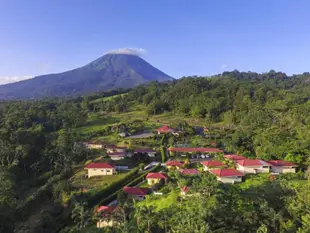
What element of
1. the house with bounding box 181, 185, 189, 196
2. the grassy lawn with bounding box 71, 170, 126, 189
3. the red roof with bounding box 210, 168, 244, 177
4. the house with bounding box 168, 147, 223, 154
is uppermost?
the house with bounding box 181, 185, 189, 196

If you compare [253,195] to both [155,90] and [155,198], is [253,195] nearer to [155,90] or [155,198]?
[155,198]

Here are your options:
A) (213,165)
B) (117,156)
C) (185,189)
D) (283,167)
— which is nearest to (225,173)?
(213,165)

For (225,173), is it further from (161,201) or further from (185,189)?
(161,201)

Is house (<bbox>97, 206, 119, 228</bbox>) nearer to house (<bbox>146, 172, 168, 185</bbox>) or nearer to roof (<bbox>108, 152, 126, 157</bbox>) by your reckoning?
house (<bbox>146, 172, 168, 185</bbox>)

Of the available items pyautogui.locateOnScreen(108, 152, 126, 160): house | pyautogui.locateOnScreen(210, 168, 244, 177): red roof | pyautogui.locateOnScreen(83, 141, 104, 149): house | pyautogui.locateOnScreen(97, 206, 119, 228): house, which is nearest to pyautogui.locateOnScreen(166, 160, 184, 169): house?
pyautogui.locateOnScreen(210, 168, 244, 177): red roof

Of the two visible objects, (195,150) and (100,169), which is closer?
(100,169)

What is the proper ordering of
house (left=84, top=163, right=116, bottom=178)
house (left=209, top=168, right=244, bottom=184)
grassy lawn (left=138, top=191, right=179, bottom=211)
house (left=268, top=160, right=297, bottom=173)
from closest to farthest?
grassy lawn (left=138, top=191, right=179, bottom=211) → house (left=209, top=168, right=244, bottom=184) → house (left=268, top=160, right=297, bottom=173) → house (left=84, top=163, right=116, bottom=178)

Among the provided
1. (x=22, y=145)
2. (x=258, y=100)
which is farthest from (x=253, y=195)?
(x=258, y=100)
